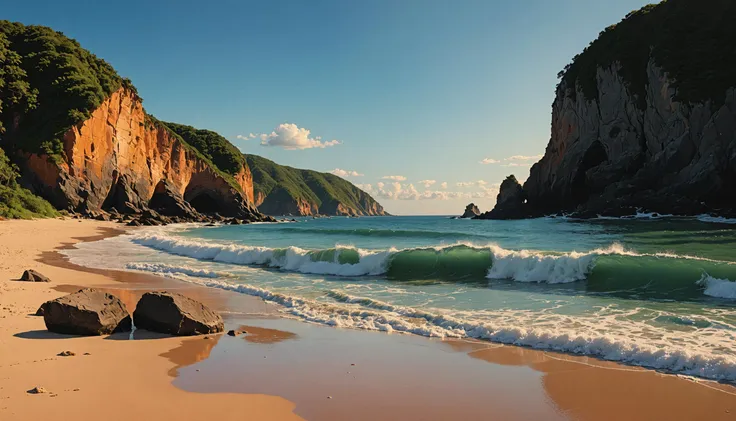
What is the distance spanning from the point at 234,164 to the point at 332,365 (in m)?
80.3

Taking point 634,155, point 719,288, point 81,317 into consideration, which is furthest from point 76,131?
point 634,155

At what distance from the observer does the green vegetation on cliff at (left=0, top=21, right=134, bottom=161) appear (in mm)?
41656

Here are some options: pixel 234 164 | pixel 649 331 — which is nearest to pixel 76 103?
pixel 234 164

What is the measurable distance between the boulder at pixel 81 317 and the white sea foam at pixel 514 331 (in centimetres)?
328

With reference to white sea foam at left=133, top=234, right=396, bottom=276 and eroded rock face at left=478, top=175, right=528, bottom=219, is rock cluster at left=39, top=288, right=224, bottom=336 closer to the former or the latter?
white sea foam at left=133, top=234, right=396, bottom=276

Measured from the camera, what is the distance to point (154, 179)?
5928 cm

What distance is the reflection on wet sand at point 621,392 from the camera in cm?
408

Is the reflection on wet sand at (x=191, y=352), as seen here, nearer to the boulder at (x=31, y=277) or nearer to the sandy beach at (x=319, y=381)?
the sandy beach at (x=319, y=381)

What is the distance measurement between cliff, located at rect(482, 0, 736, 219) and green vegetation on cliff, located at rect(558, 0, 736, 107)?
11 centimetres

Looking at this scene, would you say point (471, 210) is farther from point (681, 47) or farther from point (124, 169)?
point (124, 169)

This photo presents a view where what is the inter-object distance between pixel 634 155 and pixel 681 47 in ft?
40.9

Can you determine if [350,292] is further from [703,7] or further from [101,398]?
[703,7]

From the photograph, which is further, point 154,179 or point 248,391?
point 154,179

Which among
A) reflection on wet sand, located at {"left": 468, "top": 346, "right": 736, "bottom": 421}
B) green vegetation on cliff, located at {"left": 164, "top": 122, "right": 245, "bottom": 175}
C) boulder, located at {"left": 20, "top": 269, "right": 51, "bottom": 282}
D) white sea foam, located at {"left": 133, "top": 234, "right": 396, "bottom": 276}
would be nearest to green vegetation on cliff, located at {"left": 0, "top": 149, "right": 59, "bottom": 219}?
white sea foam, located at {"left": 133, "top": 234, "right": 396, "bottom": 276}
